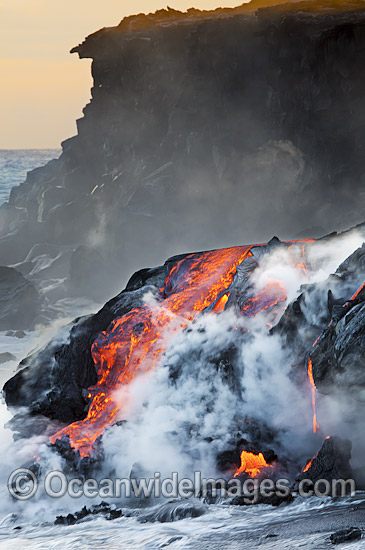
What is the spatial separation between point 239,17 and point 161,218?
22373 mm

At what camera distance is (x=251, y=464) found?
1530 cm

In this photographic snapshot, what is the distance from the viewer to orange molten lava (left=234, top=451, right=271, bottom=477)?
49.2 feet

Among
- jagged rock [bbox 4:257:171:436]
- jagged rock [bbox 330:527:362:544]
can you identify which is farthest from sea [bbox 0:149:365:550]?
jagged rock [bbox 4:257:171:436]

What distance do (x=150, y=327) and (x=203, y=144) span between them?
49194 millimetres

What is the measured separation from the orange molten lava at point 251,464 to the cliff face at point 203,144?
35742mm

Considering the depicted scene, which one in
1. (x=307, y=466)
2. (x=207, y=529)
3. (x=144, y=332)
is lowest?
(x=207, y=529)

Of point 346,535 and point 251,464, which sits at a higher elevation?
point 251,464

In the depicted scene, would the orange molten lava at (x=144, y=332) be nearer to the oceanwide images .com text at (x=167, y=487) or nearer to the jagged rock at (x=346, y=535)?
the oceanwide images .com text at (x=167, y=487)

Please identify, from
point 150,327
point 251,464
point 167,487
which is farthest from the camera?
point 150,327

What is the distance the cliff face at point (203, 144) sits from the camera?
54719 mm

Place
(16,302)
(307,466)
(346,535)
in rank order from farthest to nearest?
1. (16,302)
2. (307,466)
3. (346,535)

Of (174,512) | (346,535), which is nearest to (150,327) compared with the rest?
(174,512)

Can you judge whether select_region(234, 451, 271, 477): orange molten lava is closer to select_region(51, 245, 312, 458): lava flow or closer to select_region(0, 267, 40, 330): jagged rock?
select_region(51, 245, 312, 458): lava flow

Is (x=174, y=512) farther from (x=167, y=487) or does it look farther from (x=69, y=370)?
(x=69, y=370)
